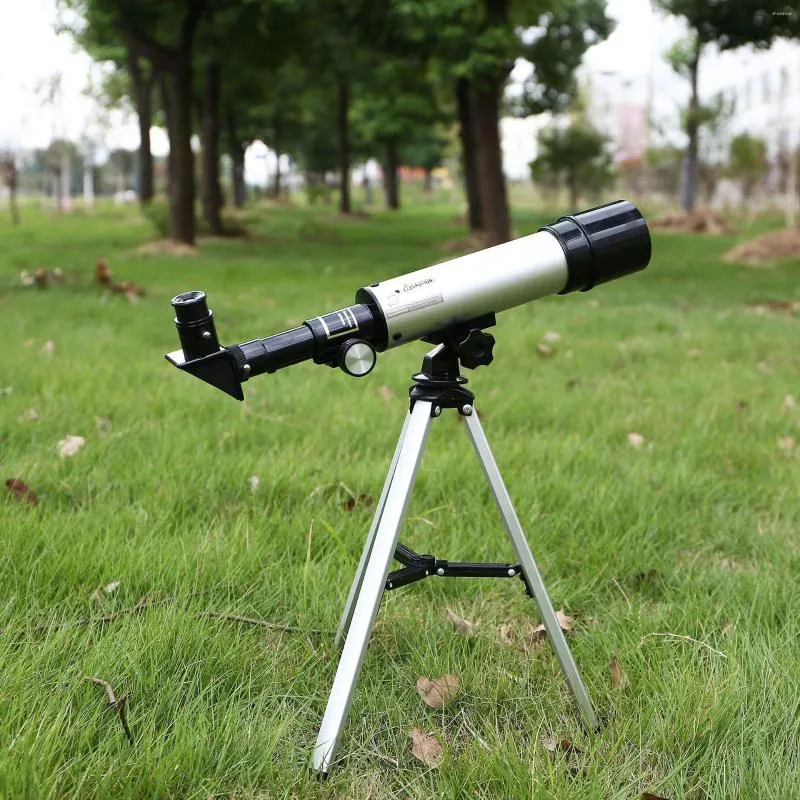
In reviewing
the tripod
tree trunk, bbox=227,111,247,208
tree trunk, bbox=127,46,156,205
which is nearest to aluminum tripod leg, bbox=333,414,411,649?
the tripod

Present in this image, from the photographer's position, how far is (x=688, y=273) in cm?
1334

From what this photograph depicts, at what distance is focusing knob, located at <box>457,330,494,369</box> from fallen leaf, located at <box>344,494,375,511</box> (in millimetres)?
1412

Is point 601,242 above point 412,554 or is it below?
above

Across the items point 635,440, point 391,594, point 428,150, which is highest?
point 428,150

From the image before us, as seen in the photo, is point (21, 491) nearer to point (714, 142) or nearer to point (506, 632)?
A: point (506, 632)

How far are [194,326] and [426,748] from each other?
42.5 inches

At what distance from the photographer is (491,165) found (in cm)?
1407

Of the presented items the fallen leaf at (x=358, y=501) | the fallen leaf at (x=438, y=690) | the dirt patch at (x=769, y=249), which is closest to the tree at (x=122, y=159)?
the dirt patch at (x=769, y=249)

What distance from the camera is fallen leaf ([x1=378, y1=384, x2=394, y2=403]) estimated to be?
4.84 meters

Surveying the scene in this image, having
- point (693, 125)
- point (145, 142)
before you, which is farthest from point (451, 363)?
point (693, 125)

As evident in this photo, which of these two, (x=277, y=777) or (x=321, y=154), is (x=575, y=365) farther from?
(x=321, y=154)

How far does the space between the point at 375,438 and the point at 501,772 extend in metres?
2.32

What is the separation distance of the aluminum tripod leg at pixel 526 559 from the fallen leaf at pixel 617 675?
0.18 meters

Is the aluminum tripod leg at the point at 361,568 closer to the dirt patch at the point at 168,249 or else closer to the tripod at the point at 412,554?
the tripod at the point at 412,554
